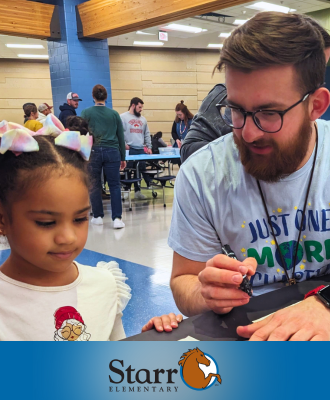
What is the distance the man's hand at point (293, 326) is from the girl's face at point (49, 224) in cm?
43

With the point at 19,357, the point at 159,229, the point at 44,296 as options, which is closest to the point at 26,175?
the point at 44,296

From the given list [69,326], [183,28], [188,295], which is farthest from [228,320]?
[183,28]

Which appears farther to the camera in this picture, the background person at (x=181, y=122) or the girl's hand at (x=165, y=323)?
the background person at (x=181, y=122)

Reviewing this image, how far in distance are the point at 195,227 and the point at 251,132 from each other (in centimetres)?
34

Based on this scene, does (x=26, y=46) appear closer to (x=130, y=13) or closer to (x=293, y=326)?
(x=130, y=13)

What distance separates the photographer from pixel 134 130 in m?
7.63

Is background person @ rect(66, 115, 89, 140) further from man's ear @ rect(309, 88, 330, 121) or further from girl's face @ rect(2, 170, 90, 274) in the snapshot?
man's ear @ rect(309, 88, 330, 121)

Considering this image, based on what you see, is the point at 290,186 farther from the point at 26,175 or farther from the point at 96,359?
the point at 96,359

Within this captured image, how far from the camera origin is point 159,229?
5207 mm

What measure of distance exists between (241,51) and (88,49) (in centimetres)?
748

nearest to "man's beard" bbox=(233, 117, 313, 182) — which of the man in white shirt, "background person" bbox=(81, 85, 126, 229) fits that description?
the man in white shirt

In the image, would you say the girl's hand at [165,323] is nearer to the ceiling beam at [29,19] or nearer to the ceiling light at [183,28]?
the ceiling beam at [29,19]

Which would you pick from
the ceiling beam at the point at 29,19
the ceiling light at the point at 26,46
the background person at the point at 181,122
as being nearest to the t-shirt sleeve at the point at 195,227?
the background person at the point at 181,122

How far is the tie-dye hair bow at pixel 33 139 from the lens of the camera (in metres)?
0.97
